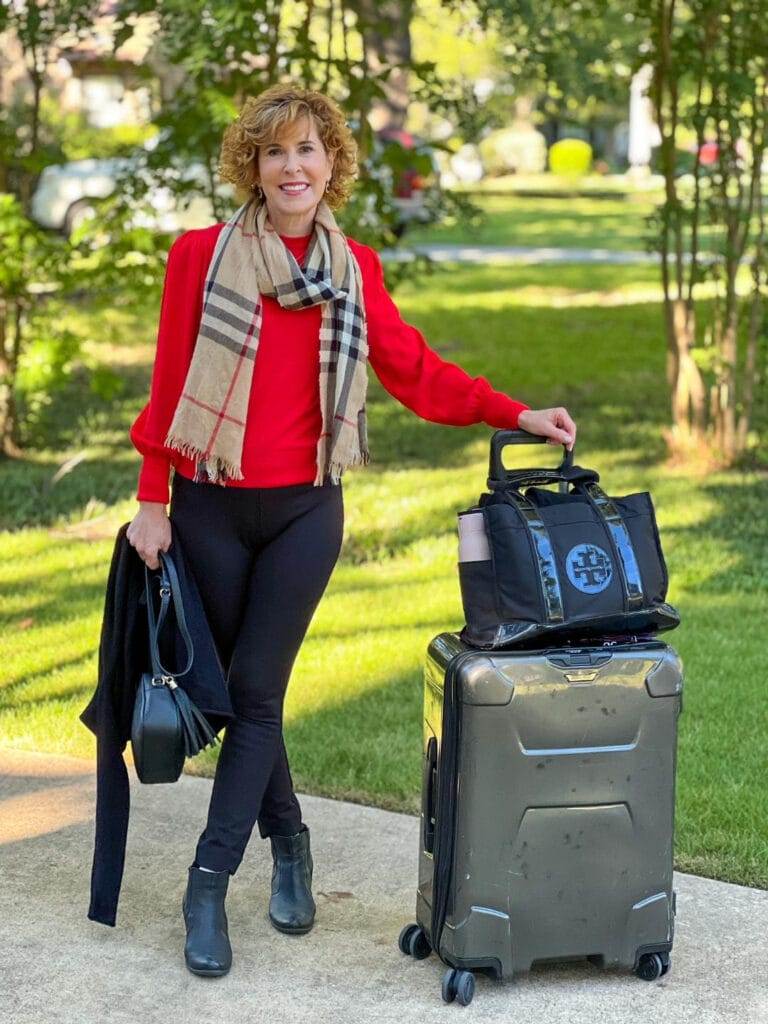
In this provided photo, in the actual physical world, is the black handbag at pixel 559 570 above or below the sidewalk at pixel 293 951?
above

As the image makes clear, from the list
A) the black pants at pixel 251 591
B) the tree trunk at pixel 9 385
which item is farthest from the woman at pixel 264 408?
the tree trunk at pixel 9 385

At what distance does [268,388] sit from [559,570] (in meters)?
0.73

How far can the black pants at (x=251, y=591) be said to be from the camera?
346 cm

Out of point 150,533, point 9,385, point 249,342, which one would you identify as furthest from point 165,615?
point 9,385

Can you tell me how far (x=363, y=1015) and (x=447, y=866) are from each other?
35 centimetres

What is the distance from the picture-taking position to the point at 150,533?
135 inches

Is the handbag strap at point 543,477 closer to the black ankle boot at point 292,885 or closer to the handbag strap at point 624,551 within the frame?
the handbag strap at point 624,551

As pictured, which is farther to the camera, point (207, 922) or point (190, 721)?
point (207, 922)

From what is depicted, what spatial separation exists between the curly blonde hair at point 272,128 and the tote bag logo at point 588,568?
102cm

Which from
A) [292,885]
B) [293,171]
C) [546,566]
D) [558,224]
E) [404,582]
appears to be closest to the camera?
[546,566]

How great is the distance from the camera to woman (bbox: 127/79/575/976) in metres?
3.33

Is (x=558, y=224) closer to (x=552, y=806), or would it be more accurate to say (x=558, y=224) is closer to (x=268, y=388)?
(x=268, y=388)

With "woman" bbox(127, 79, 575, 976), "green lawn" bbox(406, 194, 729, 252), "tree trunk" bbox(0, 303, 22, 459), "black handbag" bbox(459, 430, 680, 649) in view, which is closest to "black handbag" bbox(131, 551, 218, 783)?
"woman" bbox(127, 79, 575, 976)

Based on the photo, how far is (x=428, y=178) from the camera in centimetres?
820
